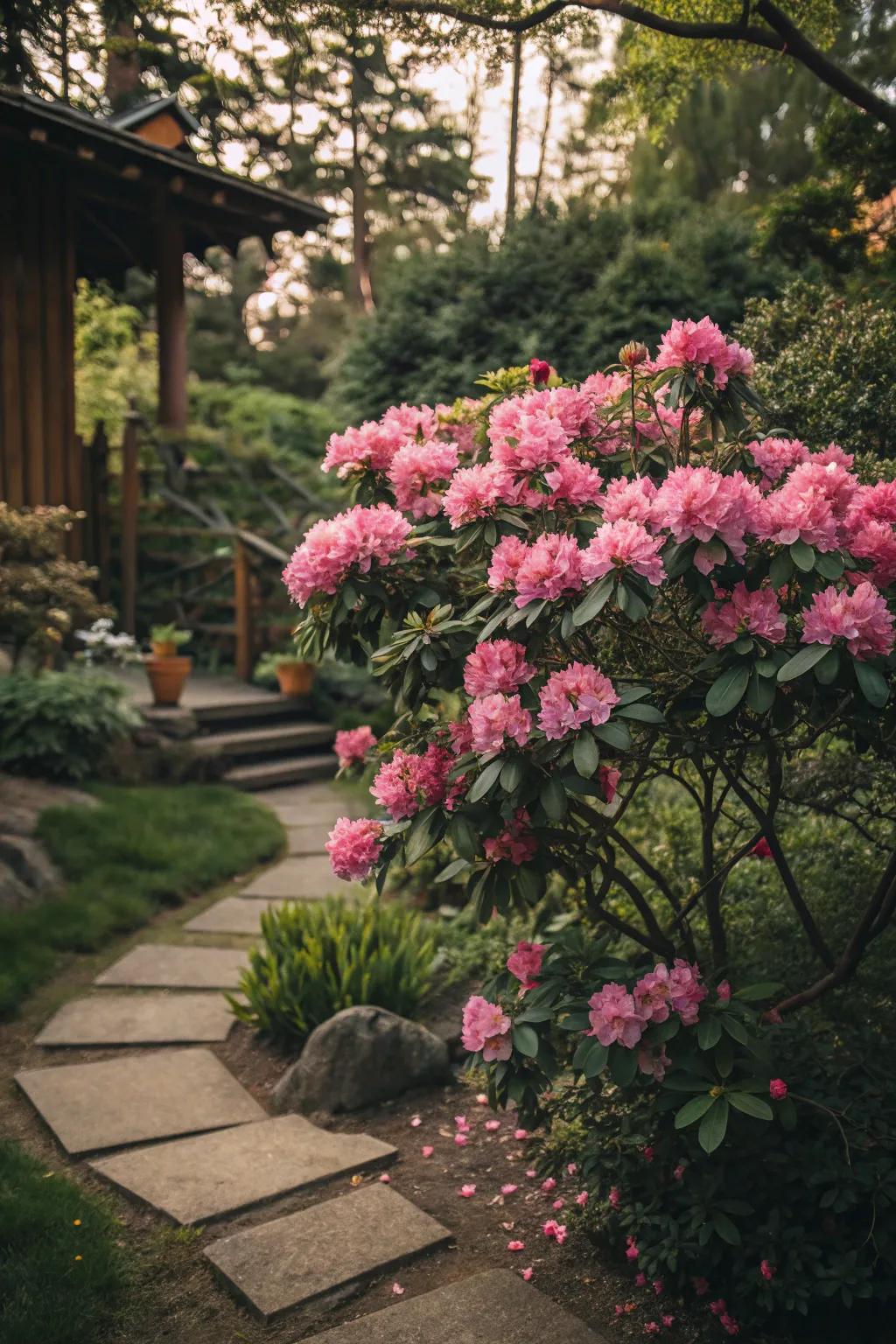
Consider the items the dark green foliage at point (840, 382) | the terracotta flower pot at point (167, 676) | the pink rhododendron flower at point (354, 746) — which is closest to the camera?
the pink rhododendron flower at point (354, 746)

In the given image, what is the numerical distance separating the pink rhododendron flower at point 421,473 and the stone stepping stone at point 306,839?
12.5 ft

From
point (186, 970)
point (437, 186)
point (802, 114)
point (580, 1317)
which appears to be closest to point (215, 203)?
point (186, 970)

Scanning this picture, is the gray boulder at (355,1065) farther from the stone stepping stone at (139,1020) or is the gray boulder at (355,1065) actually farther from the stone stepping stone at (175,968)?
the stone stepping stone at (175,968)

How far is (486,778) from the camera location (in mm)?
2008

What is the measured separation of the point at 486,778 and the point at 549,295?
6013mm

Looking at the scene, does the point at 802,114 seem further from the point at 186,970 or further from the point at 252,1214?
the point at 252,1214

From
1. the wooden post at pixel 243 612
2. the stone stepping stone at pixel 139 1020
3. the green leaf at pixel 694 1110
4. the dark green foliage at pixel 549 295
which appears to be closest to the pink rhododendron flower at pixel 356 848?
the green leaf at pixel 694 1110

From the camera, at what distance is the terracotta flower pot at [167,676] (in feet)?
25.4

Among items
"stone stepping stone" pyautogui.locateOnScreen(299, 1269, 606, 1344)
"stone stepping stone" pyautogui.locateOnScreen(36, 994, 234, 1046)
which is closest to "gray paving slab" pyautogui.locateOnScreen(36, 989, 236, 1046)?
"stone stepping stone" pyautogui.locateOnScreen(36, 994, 234, 1046)

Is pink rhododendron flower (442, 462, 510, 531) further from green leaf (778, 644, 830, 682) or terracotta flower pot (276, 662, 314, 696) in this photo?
terracotta flower pot (276, 662, 314, 696)

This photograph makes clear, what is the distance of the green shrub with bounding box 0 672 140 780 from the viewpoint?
6117 millimetres

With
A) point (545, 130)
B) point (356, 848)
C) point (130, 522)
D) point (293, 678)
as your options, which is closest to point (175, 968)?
point (356, 848)

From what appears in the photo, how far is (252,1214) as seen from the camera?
9.13ft

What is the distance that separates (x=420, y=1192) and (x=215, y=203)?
7.52 m
